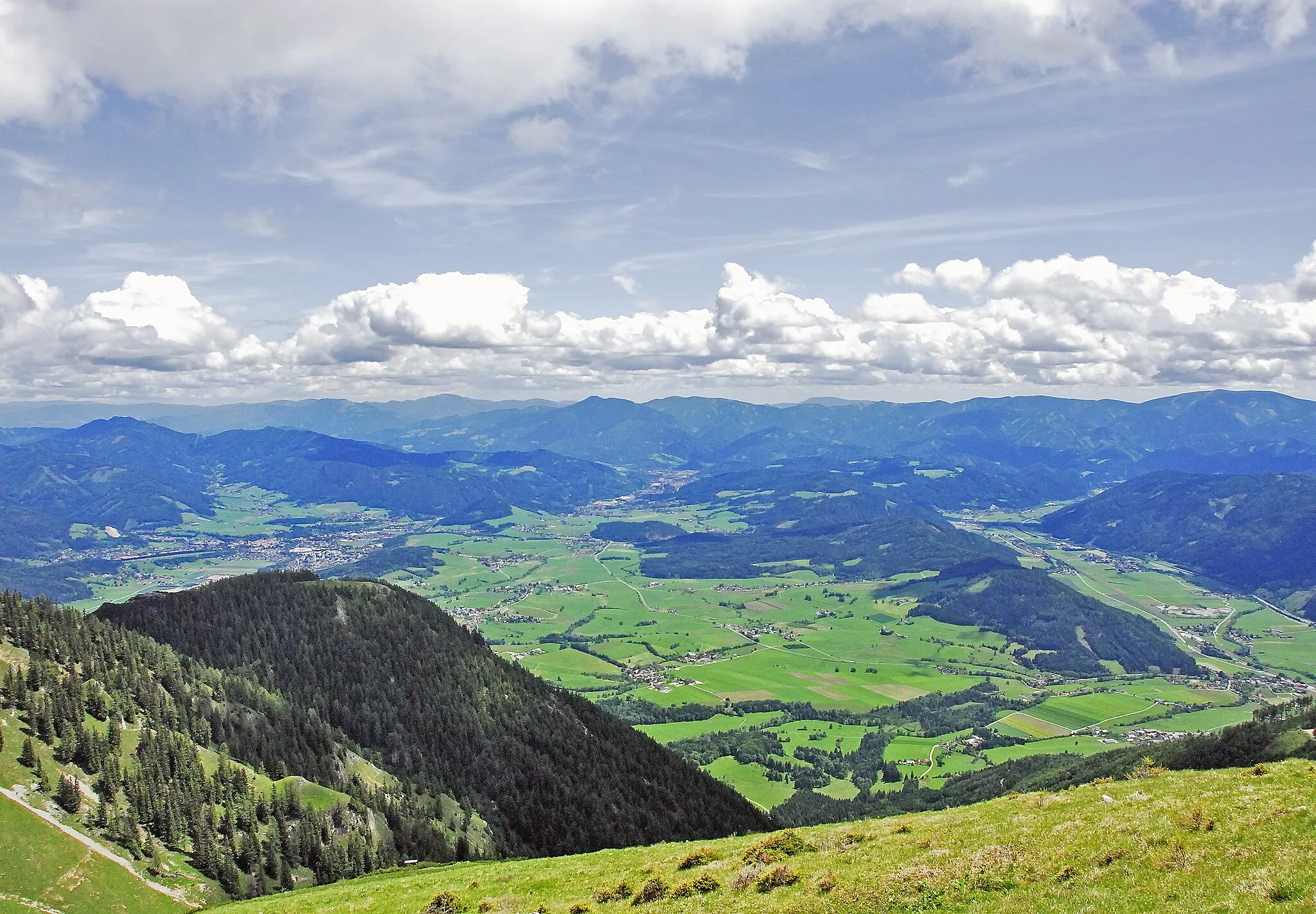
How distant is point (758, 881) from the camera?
43.7 metres

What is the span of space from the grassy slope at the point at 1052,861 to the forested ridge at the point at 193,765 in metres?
71.4

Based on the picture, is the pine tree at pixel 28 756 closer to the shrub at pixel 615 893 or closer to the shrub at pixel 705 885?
the shrub at pixel 615 893

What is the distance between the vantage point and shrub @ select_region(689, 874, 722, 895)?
44.9 meters

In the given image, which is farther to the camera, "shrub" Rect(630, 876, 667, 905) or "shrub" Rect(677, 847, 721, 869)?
"shrub" Rect(677, 847, 721, 869)

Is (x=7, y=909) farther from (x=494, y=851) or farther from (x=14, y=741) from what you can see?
(x=494, y=851)

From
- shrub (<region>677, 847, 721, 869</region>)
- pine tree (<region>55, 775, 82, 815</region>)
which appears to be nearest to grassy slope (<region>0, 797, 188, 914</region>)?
pine tree (<region>55, 775, 82, 815</region>)

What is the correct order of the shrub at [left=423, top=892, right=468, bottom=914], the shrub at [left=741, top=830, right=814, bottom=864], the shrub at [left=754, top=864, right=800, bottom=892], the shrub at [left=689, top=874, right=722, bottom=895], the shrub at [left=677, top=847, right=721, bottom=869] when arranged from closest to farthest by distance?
the shrub at [left=754, top=864, right=800, bottom=892] < the shrub at [left=689, top=874, right=722, bottom=895] < the shrub at [left=741, top=830, right=814, bottom=864] < the shrub at [left=423, top=892, right=468, bottom=914] < the shrub at [left=677, top=847, right=721, bottom=869]

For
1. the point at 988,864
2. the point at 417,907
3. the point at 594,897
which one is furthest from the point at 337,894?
the point at 988,864

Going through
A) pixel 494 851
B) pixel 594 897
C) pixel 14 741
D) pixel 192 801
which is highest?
pixel 594 897

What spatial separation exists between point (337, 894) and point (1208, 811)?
72.7 m

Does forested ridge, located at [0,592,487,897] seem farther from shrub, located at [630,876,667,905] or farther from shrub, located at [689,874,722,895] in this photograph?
shrub, located at [689,874,722,895]

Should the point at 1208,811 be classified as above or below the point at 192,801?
above

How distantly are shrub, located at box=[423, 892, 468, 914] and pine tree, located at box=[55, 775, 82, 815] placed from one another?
285ft

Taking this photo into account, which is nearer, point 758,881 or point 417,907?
point 758,881
